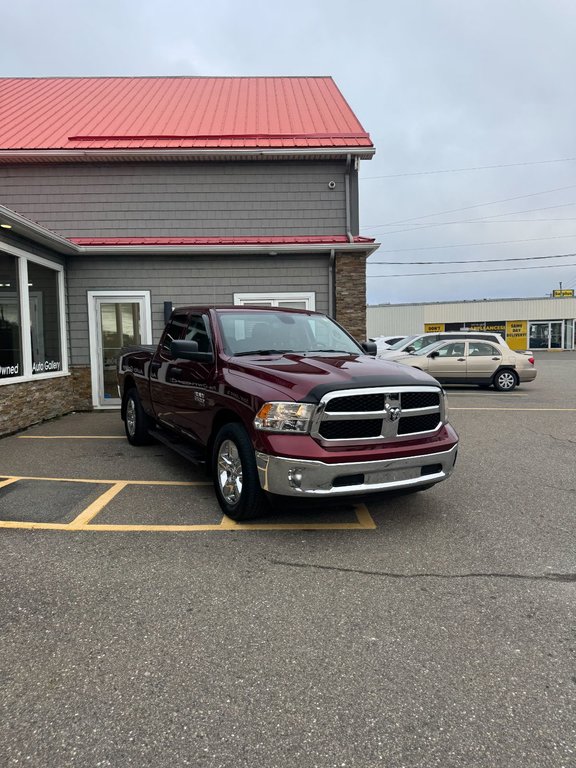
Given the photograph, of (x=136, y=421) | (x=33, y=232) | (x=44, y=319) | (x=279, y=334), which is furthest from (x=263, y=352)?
(x=44, y=319)

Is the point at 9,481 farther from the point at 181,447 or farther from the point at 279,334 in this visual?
the point at 279,334

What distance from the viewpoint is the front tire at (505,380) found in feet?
49.2

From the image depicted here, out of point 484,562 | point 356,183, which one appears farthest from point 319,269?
point 484,562

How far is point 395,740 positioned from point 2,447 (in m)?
7.12

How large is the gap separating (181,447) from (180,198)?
783 centimetres

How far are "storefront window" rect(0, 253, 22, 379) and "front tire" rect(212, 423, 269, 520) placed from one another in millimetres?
5723

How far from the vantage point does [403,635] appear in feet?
9.20

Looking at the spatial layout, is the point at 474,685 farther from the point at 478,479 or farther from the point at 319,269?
the point at 319,269

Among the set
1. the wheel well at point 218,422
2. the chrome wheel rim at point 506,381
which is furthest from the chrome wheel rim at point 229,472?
the chrome wheel rim at point 506,381

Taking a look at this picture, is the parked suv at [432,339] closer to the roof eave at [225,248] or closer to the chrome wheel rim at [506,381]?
the chrome wheel rim at [506,381]

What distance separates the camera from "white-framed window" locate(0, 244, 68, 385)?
8781 mm

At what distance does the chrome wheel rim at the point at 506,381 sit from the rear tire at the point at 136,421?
11015 millimetres

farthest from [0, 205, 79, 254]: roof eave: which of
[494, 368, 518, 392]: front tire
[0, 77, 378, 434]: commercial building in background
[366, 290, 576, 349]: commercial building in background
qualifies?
[366, 290, 576, 349]: commercial building in background

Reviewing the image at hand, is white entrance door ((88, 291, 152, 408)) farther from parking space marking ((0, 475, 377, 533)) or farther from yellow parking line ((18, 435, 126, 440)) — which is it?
parking space marking ((0, 475, 377, 533))
